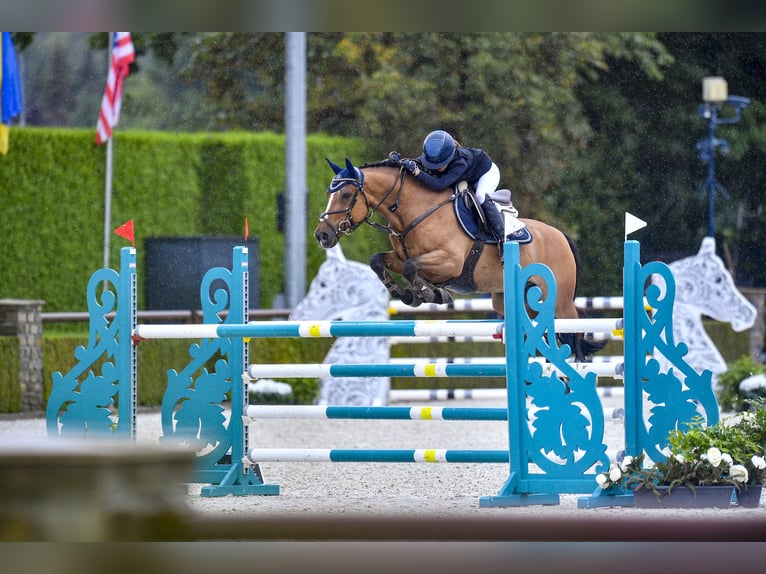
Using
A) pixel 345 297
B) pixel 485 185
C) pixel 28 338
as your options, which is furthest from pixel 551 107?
pixel 485 185

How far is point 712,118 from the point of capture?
31.8 ft

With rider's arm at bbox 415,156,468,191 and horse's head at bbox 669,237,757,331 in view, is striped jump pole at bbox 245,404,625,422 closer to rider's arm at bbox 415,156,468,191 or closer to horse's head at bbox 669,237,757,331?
rider's arm at bbox 415,156,468,191

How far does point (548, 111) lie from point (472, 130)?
0.60m

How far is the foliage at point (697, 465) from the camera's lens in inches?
152

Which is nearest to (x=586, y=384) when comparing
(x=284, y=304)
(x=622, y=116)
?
(x=284, y=304)

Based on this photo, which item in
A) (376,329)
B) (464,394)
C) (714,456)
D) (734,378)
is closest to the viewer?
(714,456)

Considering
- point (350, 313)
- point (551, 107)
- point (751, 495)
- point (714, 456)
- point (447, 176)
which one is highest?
point (551, 107)

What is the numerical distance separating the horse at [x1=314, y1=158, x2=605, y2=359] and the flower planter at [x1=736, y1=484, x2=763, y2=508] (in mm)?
1589

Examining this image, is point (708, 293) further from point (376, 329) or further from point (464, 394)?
point (376, 329)

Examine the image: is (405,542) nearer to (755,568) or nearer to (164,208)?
(755,568)

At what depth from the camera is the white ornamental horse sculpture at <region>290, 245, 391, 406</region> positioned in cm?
802

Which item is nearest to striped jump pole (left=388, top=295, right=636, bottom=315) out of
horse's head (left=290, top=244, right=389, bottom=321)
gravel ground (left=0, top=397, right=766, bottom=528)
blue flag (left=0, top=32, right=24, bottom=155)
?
horse's head (left=290, top=244, right=389, bottom=321)

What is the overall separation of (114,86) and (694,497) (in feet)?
21.6

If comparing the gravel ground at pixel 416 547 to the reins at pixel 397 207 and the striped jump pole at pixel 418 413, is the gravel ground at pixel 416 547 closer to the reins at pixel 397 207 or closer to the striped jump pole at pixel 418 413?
the striped jump pole at pixel 418 413
